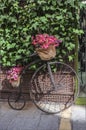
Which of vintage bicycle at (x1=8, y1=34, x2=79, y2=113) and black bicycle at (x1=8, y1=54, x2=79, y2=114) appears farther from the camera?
black bicycle at (x1=8, y1=54, x2=79, y2=114)

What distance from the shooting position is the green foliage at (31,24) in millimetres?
7219

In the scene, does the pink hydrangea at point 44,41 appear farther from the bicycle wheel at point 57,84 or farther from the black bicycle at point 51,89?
the bicycle wheel at point 57,84

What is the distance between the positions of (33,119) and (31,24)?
1.77 meters

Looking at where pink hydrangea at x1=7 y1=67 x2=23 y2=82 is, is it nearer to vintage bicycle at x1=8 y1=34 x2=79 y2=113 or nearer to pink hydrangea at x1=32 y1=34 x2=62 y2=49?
vintage bicycle at x1=8 y1=34 x2=79 y2=113

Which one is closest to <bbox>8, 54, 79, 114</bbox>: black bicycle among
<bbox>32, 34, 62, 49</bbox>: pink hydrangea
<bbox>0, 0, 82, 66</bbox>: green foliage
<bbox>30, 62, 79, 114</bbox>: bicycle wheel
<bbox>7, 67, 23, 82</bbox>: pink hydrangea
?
<bbox>30, 62, 79, 114</bbox>: bicycle wheel

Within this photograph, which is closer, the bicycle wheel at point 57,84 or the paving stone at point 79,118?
the paving stone at point 79,118

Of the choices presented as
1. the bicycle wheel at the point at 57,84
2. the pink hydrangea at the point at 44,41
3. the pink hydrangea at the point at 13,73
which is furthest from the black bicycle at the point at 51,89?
the pink hydrangea at the point at 44,41

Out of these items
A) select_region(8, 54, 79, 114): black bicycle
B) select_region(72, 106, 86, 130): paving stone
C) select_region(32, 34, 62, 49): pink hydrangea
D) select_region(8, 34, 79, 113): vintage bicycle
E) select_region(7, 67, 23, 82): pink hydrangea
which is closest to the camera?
select_region(72, 106, 86, 130): paving stone

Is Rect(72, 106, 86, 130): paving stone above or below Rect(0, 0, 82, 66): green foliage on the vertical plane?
below

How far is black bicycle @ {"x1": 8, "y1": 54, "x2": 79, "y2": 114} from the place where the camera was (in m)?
7.31

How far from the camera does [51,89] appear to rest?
24.5ft

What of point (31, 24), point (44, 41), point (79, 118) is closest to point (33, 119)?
point (79, 118)

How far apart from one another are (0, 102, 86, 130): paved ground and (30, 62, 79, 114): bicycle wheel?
23 centimetres

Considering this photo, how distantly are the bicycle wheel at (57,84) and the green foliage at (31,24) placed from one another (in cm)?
29
